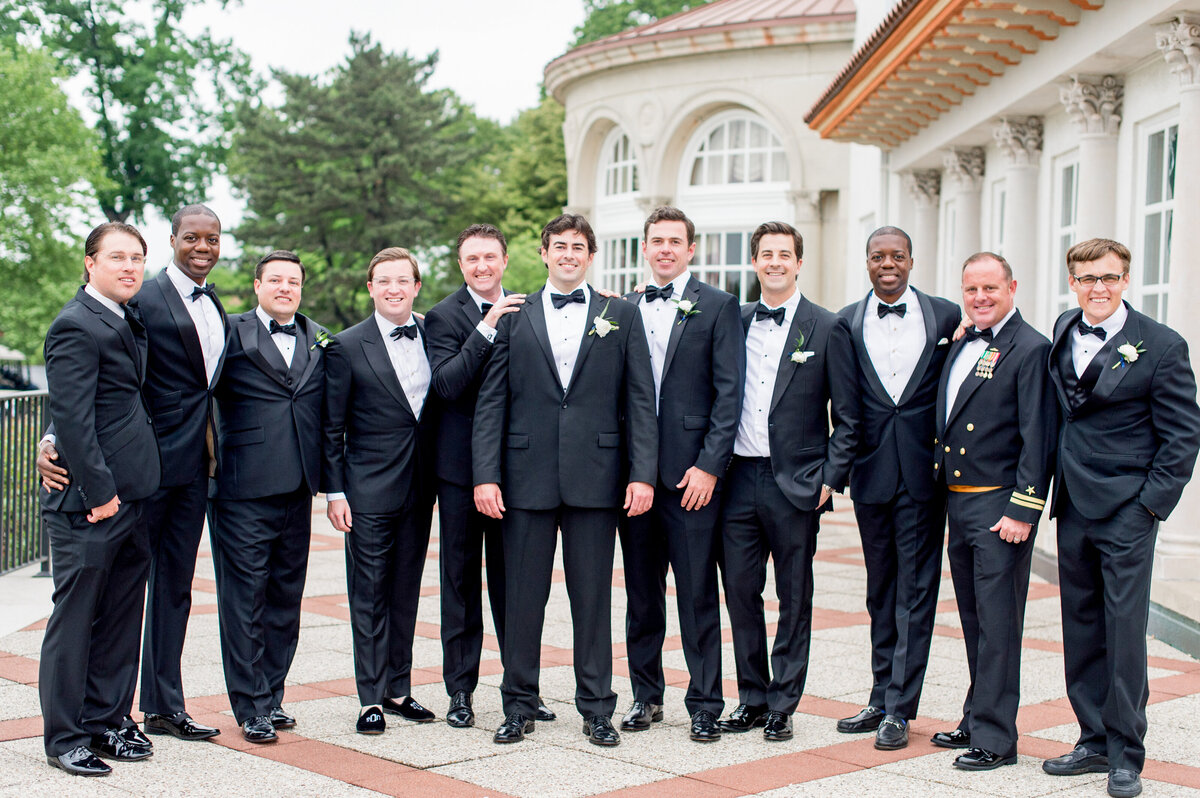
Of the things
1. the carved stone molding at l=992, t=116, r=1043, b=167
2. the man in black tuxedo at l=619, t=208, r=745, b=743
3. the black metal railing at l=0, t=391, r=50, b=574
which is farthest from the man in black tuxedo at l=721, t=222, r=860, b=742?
the carved stone molding at l=992, t=116, r=1043, b=167

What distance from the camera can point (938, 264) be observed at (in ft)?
54.0

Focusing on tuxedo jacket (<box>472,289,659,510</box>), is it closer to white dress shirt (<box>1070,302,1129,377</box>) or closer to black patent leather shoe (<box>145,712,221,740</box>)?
black patent leather shoe (<box>145,712,221,740</box>)

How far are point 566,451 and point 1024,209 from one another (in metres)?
8.38

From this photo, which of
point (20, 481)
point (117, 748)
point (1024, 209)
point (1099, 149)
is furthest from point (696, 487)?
point (1024, 209)

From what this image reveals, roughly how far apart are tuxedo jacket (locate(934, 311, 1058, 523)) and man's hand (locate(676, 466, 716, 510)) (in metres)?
0.97

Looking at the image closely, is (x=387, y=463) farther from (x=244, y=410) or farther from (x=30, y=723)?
(x=30, y=723)

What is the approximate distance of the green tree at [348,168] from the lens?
4294cm

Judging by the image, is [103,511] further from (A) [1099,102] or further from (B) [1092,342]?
(A) [1099,102]

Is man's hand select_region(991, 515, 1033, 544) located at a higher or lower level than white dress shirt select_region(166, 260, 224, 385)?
lower

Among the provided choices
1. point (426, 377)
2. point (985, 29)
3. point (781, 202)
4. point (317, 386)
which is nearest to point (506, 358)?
point (426, 377)

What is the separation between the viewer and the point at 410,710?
5895 mm

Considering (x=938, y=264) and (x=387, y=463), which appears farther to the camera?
(x=938, y=264)

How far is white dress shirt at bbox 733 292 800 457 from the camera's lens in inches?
225

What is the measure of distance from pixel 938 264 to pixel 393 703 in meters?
12.1
